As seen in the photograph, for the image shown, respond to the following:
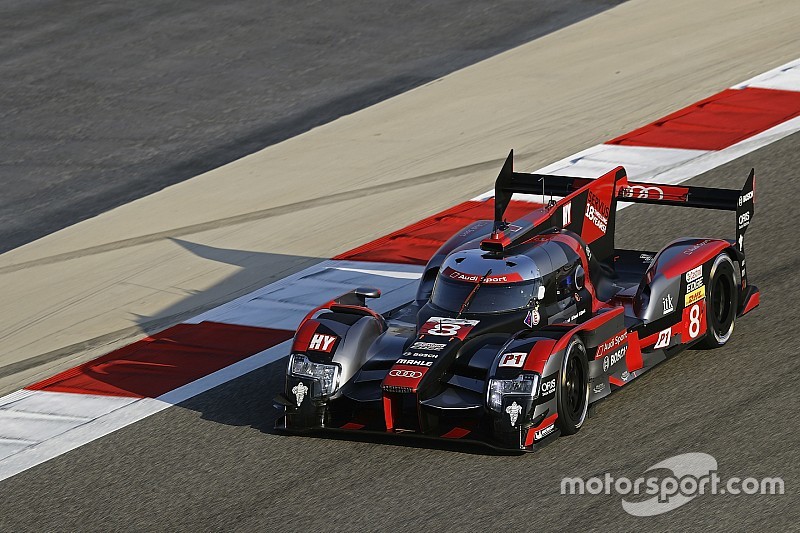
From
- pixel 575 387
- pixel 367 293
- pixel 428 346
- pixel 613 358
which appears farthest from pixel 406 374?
pixel 613 358

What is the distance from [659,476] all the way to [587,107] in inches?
409

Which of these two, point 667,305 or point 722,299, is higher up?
point 667,305

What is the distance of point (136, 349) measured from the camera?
13.3 metres

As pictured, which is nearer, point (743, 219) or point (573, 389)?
point (573, 389)

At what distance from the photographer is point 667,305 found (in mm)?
11508

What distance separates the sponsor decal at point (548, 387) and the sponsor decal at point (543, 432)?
265 millimetres

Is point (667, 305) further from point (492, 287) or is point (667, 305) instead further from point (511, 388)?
point (511, 388)

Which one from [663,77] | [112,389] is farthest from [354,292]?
[663,77]

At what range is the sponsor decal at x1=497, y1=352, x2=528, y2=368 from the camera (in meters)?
10.1

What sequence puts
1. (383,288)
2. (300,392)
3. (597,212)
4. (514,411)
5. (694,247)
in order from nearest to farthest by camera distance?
(514,411), (300,392), (694,247), (597,212), (383,288)

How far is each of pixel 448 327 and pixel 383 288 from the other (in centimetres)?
360

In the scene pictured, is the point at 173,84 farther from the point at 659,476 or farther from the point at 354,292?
the point at 659,476

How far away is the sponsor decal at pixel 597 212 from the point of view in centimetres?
1254

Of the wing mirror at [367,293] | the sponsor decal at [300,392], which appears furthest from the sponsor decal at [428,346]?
the wing mirror at [367,293]
